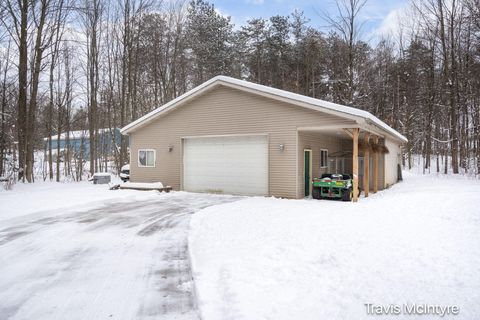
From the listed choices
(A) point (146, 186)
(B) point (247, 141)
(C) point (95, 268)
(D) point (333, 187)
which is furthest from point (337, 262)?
(A) point (146, 186)

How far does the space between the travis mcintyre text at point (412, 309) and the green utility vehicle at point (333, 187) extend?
25.8 ft

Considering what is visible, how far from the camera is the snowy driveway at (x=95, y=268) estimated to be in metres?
3.22

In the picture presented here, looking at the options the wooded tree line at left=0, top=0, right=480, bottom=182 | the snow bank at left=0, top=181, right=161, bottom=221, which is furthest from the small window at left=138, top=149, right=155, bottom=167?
the wooded tree line at left=0, top=0, right=480, bottom=182

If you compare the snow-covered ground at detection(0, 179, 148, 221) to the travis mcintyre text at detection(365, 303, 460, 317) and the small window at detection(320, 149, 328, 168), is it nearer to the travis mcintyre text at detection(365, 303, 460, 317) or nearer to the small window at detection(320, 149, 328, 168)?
the small window at detection(320, 149, 328, 168)

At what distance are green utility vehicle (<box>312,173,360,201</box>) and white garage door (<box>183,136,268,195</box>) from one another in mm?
1963

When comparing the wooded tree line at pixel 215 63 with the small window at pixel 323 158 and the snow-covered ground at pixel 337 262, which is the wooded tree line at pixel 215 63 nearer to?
the small window at pixel 323 158

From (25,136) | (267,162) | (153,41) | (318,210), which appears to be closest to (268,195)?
(267,162)

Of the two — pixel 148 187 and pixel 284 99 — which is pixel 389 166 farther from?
pixel 148 187

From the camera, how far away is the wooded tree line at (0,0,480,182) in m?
18.4

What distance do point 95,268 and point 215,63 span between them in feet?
72.7

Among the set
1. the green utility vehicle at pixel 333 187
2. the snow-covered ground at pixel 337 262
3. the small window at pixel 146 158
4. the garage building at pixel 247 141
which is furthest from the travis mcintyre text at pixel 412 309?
the small window at pixel 146 158

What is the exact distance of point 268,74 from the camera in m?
27.1

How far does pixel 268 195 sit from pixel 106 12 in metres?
18.6

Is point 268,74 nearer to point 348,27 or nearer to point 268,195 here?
point 348,27
